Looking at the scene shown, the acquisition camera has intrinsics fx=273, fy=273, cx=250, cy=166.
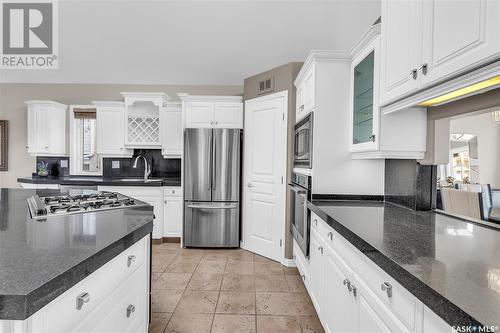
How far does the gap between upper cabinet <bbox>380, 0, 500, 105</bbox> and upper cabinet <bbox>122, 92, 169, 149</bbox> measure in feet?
Result: 11.4

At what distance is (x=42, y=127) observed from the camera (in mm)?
4516

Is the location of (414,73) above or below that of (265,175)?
above

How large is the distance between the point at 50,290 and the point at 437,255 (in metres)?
1.22

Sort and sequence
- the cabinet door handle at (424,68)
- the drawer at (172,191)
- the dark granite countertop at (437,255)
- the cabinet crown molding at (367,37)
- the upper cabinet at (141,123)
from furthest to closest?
the upper cabinet at (141,123) → the drawer at (172,191) → the cabinet crown molding at (367,37) → the cabinet door handle at (424,68) → the dark granite countertop at (437,255)

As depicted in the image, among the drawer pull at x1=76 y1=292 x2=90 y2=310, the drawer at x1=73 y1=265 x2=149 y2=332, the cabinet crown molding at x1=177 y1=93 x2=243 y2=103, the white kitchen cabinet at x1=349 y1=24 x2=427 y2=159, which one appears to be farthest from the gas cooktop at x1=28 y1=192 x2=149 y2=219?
the cabinet crown molding at x1=177 y1=93 x2=243 y2=103

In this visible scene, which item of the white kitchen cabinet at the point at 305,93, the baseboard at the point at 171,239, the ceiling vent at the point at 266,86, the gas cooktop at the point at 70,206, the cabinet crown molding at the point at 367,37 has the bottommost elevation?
the baseboard at the point at 171,239

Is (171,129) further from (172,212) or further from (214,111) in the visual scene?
(172,212)

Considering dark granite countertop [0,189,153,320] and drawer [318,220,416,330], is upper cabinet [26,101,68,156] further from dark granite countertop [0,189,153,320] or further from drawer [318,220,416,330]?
drawer [318,220,416,330]

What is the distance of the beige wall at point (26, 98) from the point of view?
15.6 feet

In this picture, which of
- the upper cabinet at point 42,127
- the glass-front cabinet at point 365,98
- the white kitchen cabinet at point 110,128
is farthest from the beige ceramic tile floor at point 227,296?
the upper cabinet at point 42,127

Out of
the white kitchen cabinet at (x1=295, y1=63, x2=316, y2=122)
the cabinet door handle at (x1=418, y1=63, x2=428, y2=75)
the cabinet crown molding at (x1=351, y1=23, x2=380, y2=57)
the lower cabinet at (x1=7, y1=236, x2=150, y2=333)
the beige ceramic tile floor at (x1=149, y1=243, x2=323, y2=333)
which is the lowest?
the beige ceramic tile floor at (x1=149, y1=243, x2=323, y2=333)

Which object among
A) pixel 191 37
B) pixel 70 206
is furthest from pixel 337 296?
pixel 191 37

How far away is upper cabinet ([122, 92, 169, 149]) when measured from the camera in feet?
14.0

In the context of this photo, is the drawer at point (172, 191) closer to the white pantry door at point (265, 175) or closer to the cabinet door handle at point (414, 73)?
the white pantry door at point (265, 175)
